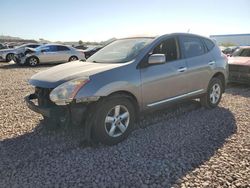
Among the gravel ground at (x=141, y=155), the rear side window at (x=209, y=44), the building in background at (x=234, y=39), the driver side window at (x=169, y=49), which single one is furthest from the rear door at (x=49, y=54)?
the building in background at (x=234, y=39)

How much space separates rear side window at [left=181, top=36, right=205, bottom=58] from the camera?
5.53 metres

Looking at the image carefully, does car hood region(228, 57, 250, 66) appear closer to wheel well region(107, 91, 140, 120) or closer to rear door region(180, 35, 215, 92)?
rear door region(180, 35, 215, 92)

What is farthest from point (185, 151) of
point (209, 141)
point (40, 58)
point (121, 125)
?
point (40, 58)

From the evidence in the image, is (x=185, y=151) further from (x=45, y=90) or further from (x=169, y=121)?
(x=45, y=90)

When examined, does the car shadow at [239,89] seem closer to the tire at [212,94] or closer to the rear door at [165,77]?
the tire at [212,94]

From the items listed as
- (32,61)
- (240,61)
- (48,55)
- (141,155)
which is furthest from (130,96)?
(48,55)

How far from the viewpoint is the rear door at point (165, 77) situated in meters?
4.66

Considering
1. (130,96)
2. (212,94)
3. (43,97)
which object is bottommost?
(212,94)

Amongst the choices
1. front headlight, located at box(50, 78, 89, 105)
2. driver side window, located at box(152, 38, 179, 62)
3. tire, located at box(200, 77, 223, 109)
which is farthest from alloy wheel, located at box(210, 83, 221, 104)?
front headlight, located at box(50, 78, 89, 105)

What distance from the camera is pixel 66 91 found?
155 inches

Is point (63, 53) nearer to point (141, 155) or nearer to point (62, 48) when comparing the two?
point (62, 48)

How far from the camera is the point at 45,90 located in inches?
166

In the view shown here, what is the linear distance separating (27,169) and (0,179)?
0.34 metres

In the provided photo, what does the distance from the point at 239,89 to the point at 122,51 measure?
5435 mm
